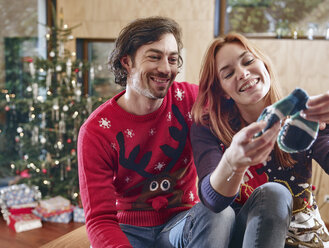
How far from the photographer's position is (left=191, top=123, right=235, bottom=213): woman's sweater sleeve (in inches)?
45.4

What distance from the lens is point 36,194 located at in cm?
322

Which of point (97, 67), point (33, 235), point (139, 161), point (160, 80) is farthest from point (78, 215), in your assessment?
point (160, 80)

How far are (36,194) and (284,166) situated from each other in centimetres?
240

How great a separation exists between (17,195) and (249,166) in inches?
100

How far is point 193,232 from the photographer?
125 cm

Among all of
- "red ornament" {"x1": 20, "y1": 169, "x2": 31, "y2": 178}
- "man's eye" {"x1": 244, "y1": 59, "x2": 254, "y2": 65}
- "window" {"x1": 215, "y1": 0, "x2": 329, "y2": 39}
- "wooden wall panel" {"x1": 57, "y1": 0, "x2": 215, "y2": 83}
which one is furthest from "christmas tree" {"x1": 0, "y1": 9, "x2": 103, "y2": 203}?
"man's eye" {"x1": 244, "y1": 59, "x2": 254, "y2": 65}

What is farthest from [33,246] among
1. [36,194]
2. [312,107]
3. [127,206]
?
[312,107]

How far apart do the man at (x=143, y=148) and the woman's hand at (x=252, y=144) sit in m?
0.52

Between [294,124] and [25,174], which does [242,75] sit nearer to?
[294,124]

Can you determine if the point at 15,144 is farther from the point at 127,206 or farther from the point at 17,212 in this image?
the point at 127,206

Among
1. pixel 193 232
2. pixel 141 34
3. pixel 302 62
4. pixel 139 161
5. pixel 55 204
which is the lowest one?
pixel 55 204

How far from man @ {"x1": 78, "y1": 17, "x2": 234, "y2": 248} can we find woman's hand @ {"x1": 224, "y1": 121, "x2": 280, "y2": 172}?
52cm

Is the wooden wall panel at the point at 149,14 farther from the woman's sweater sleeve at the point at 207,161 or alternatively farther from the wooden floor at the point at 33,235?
the woman's sweater sleeve at the point at 207,161

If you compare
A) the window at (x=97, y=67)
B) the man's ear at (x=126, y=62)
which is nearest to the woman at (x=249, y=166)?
the man's ear at (x=126, y=62)
